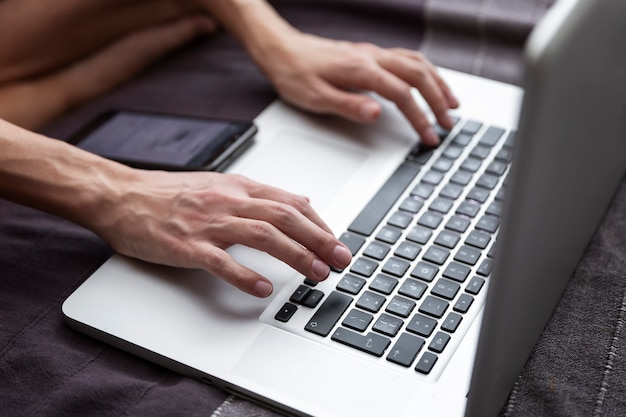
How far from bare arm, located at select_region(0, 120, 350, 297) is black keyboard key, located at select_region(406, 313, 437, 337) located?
0.08m

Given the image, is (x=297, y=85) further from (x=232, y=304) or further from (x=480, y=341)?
(x=480, y=341)

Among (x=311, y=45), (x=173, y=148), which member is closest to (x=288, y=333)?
(x=173, y=148)

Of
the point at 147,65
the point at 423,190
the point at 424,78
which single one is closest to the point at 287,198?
the point at 423,190

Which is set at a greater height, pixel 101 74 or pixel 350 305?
pixel 101 74

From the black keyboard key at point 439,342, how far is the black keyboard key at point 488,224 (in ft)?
0.46

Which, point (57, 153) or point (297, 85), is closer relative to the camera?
point (57, 153)

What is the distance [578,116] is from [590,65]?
0.03 meters

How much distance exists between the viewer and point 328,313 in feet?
1.99

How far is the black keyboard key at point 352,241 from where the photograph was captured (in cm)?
67

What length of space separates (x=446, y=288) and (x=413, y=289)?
0.09 ft

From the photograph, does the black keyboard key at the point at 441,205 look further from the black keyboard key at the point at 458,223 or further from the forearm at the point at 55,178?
the forearm at the point at 55,178

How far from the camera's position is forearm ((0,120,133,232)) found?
0.68m

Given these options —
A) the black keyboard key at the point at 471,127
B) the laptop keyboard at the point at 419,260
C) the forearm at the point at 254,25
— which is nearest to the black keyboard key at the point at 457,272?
the laptop keyboard at the point at 419,260

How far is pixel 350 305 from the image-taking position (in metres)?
0.61
